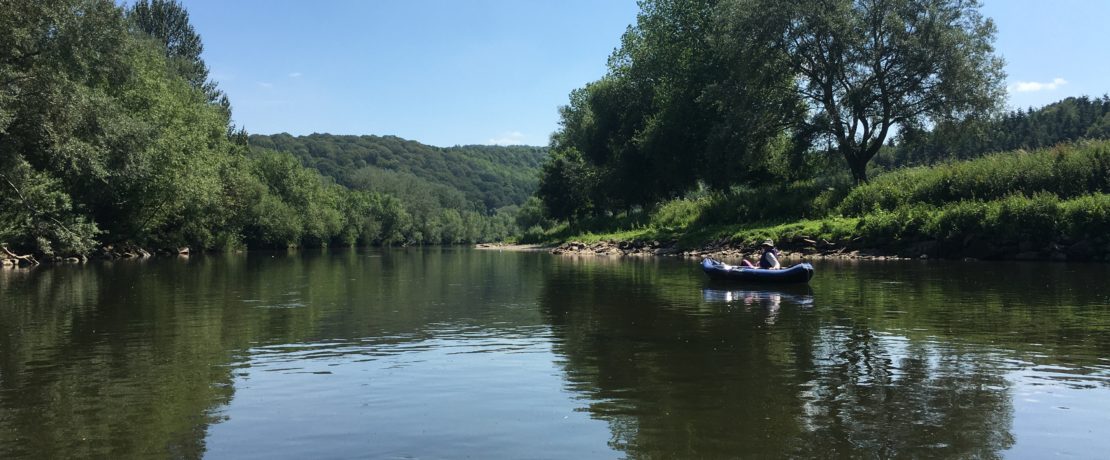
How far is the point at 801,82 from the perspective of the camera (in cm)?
5469

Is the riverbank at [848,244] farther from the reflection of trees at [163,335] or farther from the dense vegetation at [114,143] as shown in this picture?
the dense vegetation at [114,143]

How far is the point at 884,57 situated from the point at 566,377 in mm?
45707

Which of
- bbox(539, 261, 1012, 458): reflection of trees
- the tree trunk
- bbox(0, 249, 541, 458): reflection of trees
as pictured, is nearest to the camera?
bbox(539, 261, 1012, 458): reflection of trees

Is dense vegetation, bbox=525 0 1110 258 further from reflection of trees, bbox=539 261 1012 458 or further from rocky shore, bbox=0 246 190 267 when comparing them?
rocky shore, bbox=0 246 190 267

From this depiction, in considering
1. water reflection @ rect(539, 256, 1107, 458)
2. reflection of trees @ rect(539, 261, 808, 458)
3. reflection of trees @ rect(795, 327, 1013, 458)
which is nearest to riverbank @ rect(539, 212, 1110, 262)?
water reflection @ rect(539, 256, 1107, 458)

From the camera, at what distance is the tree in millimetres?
47312

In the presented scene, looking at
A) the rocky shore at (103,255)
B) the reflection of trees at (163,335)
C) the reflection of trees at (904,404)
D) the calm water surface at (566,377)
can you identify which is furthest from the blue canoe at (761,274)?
the rocky shore at (103,255)

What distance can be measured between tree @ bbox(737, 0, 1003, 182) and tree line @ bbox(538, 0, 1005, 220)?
2.9 inches

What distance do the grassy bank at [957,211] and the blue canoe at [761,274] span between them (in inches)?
723

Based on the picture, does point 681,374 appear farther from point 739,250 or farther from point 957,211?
point 739,250

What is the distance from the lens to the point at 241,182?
74.6 metres

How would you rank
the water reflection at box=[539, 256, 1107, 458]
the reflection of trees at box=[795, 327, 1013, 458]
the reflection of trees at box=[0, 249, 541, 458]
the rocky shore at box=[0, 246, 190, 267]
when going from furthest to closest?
the rocky shore at box=[0, 246, 190, 267] < the reflection of trees at box=[0, 249, 541, 458] < the water reflection at box=[539, 256, 1107, 458] < the reflection of trees at box=[795, 327, 1013, 458]

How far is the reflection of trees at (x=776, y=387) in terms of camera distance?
766 cm

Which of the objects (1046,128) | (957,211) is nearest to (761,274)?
(957,211)
